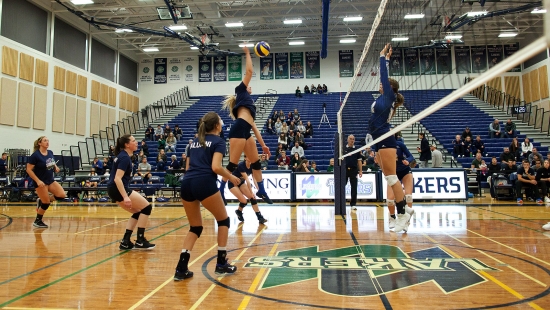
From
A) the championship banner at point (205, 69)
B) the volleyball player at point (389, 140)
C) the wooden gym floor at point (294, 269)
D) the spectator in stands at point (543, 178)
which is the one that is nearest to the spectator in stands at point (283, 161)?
the spectator in stands at point (543, 178)

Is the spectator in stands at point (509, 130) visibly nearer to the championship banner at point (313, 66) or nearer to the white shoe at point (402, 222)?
the championship banner at point (313, 66)

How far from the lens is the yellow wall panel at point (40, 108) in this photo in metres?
20.1

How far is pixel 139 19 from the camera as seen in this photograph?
25312 millimetres

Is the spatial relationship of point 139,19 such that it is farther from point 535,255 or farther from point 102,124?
point 535,255

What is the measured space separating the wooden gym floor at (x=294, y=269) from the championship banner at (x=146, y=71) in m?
27.1

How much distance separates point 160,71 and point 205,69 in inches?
146

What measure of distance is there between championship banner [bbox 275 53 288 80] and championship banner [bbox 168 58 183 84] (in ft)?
25.8

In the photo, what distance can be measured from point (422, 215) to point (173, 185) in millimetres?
9222

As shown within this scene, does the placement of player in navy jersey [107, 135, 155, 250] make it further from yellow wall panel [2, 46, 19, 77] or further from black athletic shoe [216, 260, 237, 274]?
yellow wall panel [2, 46, 19, 77]

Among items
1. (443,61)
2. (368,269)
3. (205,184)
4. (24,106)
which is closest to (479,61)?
(443,61)

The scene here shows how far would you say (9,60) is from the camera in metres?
18.4

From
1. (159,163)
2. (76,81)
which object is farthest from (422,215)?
(76,81)

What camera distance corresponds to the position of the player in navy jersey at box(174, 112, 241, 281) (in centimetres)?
367

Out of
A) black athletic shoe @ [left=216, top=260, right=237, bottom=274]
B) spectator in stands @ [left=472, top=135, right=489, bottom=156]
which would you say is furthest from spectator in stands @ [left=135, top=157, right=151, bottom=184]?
spectator in stands @ [left=472, top=135, right=489, bottom=156]
